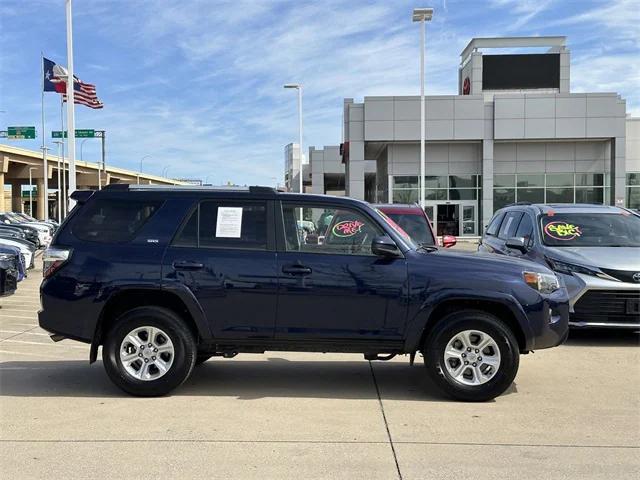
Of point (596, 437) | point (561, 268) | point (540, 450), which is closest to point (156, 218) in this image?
point (540, 450)

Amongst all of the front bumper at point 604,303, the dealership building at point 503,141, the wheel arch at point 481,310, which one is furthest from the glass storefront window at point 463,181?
the wheel arch at point 481,310

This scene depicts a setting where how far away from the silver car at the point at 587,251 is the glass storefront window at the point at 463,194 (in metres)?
28.7

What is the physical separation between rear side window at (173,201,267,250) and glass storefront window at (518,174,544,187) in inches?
1396

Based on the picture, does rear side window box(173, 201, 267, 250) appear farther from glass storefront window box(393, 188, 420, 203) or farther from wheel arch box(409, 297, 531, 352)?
glass storefront window box(393, 188, 420, 203)

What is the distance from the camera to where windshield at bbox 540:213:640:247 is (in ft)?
28.5

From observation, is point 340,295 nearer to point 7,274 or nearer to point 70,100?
point 7,274

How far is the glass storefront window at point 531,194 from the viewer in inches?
1497

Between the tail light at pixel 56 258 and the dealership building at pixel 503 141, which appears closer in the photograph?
the tail light at pixel 56 258

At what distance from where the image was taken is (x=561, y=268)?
7938 millimetres

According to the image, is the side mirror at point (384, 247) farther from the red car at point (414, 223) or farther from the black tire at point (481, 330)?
the red car at point (414, 223)

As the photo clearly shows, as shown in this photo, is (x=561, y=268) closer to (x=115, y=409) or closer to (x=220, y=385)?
(x=220, y=385)

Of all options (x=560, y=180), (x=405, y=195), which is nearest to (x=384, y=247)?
(x=405, y=195)

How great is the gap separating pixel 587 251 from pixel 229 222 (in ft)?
16.8

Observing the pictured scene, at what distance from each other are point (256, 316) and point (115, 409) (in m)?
1.46
